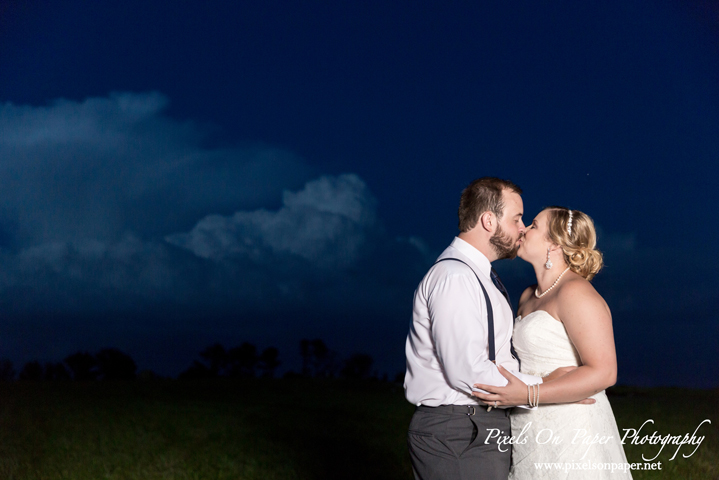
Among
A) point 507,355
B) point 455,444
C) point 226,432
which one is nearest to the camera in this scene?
point 455,444

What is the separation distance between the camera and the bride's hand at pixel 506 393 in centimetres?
325

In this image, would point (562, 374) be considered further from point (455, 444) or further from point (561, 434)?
point (455, 444)

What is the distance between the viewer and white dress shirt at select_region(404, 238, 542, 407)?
3229 millimetres

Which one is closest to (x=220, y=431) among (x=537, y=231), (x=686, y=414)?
(x=537, y=231)

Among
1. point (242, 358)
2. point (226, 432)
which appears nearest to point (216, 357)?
point (242, 358)

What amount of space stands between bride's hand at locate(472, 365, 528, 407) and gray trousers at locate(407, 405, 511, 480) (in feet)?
0.58

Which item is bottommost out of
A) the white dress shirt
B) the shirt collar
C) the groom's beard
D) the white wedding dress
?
the white wedding dress

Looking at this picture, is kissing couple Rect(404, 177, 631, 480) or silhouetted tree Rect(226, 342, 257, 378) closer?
kissing couple Rect(404, 177, 631, 480)

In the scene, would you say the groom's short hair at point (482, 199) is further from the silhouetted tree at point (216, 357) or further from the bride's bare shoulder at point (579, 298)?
the silhouetted tree at point (216, 357)

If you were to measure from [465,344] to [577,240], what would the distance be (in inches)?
65.1

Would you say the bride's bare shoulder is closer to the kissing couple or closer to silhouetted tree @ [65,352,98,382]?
the kissing couple

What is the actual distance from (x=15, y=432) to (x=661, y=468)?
11245 millimetres

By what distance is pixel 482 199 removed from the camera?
12.1 feet

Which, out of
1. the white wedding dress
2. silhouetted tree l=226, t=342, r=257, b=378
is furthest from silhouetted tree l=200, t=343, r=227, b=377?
the white wedding dress
